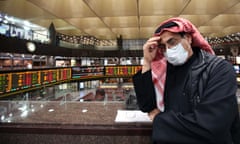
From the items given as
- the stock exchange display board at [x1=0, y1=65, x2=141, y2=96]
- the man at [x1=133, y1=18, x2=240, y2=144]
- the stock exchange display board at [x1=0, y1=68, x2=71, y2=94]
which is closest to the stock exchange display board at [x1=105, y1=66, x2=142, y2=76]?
the stock exchange display board at [x1=0, y1=65, x2=141, y2=96]

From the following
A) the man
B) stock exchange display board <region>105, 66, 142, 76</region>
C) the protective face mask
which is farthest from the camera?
stock exchange display board <region>105, 66, 142, 76</region>

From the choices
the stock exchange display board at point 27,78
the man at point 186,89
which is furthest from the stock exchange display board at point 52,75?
the man at point 186,89

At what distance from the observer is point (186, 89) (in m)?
0.67

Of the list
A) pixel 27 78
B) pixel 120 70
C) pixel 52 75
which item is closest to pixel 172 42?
pixel 27 78

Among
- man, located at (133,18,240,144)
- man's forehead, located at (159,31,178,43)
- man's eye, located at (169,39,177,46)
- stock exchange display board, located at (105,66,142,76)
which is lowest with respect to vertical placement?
man, located at (133,18,240,144)

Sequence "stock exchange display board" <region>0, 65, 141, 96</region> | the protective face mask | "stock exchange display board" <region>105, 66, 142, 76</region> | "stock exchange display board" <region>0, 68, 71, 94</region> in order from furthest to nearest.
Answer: "stock exchange display board" <region>105, 66, 142, 76</region> < "stock exchange display board" <region>0, 65, 141, 96</region> < "stock exchange display board" <region>0, 68, 71, 94</region> < the protective face mask

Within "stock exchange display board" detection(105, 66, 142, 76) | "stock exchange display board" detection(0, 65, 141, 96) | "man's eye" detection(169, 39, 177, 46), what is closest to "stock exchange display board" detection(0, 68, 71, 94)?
"stock exchange display board" detection(0, 65, 141, 96)

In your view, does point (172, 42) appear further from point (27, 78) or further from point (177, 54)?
point (27, 78)

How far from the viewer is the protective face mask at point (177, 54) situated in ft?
2.29

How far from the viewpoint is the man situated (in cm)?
57

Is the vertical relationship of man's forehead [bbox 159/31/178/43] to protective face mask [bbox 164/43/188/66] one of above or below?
above

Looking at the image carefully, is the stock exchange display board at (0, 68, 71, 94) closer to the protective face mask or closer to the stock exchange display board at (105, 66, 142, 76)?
the stock exchange display board at (105, 66, 142, 76)

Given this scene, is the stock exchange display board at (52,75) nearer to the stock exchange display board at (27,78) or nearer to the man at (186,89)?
the stock exchange display board at (27,78)

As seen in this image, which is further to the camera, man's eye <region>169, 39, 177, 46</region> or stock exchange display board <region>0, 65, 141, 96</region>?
stock exchange display board <region>0, 65, 141, 96</region>
